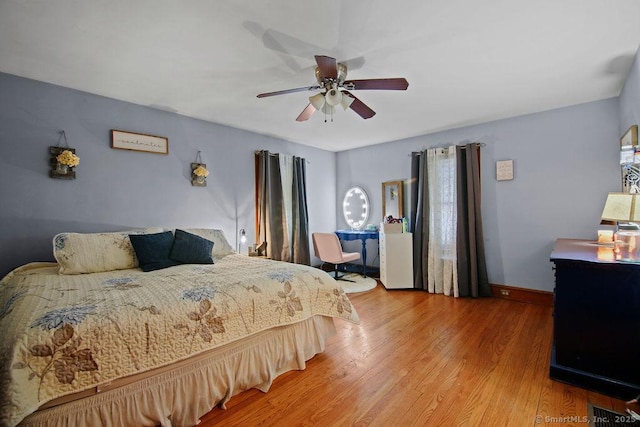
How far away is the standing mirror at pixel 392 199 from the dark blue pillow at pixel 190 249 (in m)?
3.13

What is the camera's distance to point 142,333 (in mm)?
1495

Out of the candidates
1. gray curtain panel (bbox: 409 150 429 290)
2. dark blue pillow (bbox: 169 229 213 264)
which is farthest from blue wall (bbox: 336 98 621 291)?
dark blue pillow (bbox: 169 229 213 264)

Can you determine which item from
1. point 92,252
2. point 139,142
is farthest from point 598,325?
point 139,142

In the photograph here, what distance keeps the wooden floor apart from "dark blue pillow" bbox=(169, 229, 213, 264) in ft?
4.45

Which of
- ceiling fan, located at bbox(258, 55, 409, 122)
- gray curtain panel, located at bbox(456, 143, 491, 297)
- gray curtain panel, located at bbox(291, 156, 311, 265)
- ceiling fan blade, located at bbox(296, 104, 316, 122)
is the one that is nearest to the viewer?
ceiling fan, located at bbox(258, 55, 409, 122)

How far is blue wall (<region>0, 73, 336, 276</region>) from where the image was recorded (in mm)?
2578

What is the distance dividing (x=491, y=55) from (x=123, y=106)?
11.8 feet

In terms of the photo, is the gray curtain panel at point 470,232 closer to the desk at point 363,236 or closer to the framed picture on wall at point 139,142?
the desk at point 363,236

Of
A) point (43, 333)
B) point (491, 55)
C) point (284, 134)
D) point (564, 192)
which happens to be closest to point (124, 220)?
point (43, 333)

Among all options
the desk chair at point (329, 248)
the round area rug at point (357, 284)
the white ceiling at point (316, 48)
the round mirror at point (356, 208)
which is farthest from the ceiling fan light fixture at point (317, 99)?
the round mirror at point (356, 208)

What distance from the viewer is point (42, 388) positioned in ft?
3.98

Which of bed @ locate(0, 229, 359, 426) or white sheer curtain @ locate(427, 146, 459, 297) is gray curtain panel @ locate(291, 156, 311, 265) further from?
bed @ locate(0, 229, 359, 426)

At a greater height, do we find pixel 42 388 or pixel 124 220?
pixel 124 220

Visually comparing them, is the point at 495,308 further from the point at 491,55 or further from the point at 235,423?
the point at 235,423
